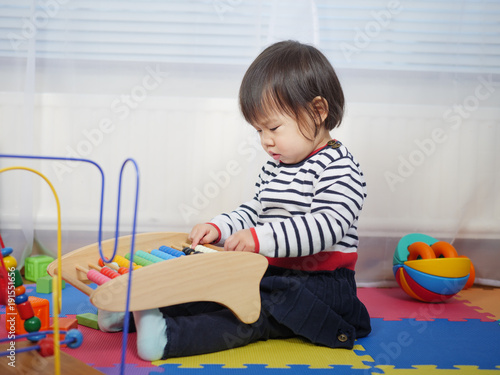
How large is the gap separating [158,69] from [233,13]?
0.29m

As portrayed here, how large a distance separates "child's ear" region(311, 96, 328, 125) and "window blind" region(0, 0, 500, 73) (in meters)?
0.55

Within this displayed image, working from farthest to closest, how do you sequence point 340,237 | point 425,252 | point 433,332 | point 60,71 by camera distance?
point 60,71 < point 425,252 < point 433,332 < point 340,237

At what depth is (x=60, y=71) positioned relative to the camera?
1658mm

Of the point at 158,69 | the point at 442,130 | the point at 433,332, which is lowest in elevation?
the point at 433,332

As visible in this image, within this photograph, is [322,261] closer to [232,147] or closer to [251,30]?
[232,147]

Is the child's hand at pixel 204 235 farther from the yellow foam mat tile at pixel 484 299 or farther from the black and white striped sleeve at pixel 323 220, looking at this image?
the yellow foam mat tile at pixel 484 299

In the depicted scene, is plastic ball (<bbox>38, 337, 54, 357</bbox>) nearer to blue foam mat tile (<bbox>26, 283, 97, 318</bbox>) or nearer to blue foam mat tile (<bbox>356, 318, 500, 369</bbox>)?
blue foam mat tile (<bbox>26, 283, 97, 318</bbox>)

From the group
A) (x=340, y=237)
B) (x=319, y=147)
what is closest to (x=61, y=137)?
(x=319, y=147)

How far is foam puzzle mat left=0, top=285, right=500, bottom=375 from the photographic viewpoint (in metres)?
0.94

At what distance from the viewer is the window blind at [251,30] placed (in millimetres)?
1643

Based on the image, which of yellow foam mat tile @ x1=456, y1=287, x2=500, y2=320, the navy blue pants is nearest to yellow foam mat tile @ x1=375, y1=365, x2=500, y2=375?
the navy blue pants

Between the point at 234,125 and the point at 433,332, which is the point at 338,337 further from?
the point at 234,125

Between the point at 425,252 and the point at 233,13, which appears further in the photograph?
the point at 233,13

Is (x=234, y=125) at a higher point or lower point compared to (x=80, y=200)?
higher
